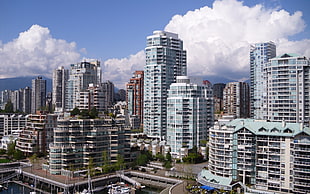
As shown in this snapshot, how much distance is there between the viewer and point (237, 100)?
479 feet

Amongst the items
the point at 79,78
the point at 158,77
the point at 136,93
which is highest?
the point at 79,78

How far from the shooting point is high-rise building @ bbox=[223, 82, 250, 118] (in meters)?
145

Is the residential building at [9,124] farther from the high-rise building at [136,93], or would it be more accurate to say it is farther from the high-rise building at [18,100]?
the high-rise building at [18,100]

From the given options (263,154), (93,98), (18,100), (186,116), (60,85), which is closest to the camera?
(263,154)

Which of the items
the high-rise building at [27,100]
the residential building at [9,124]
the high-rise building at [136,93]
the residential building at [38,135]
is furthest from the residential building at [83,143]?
the high-rise building at [27,100]

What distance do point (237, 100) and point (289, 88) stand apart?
68.5 metres

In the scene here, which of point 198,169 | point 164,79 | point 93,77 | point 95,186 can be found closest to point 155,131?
point 164,79

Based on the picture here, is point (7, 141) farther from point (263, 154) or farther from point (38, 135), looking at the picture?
point (263, 154)

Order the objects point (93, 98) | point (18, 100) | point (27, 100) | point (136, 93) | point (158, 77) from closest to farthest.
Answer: point (158, 77)
point (136, 93)
point (93, 98)
point (27, 100)
point (18, 100)

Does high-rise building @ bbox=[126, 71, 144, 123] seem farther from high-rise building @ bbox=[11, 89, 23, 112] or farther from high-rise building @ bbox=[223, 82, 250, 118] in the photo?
high-rise building @ bbox=[11, 89, 23, 112]

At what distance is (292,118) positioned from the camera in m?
77.1

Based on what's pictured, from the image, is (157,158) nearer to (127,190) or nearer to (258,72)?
(127,190)

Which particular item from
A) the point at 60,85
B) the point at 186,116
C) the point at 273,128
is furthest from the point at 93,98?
the point at 273,128

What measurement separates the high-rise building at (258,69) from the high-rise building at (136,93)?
128ft
